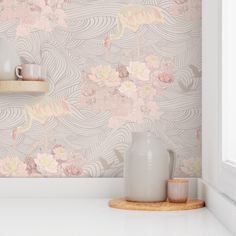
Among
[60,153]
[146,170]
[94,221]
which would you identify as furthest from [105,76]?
[94,221]

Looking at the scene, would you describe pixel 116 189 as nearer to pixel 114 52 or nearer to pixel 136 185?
pixel 136 185

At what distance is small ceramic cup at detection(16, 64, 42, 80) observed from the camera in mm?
2174

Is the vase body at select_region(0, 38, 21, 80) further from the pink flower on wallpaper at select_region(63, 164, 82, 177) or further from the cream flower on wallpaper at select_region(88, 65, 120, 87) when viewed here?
the pink flower on wallpaper at select_region(63, 164, 82, 177)

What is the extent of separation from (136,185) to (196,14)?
760mm

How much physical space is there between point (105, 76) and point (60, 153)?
355 mm

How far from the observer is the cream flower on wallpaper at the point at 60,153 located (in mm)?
2279

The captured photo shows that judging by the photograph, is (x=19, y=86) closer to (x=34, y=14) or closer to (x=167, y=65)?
(x=34, y=14)

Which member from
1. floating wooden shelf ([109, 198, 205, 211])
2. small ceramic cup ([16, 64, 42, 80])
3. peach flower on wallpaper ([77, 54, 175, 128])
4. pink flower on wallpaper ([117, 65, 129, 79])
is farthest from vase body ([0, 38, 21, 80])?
floating wooden shelf ([109, 198, 205, 211])

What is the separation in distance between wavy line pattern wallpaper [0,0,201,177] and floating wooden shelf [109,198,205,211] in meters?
0.31

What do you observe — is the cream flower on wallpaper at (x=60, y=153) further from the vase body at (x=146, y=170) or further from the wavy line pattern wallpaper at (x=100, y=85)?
the vase body at (x=146, y=170)

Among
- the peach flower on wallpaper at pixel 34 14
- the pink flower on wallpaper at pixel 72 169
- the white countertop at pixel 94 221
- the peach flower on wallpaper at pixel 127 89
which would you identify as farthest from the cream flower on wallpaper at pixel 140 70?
the white countertop at pixel 94 221

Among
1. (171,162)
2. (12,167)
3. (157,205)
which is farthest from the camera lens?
(12,167)

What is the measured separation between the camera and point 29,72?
217 cm

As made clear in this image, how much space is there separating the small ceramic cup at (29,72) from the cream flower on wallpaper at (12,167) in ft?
1.10
